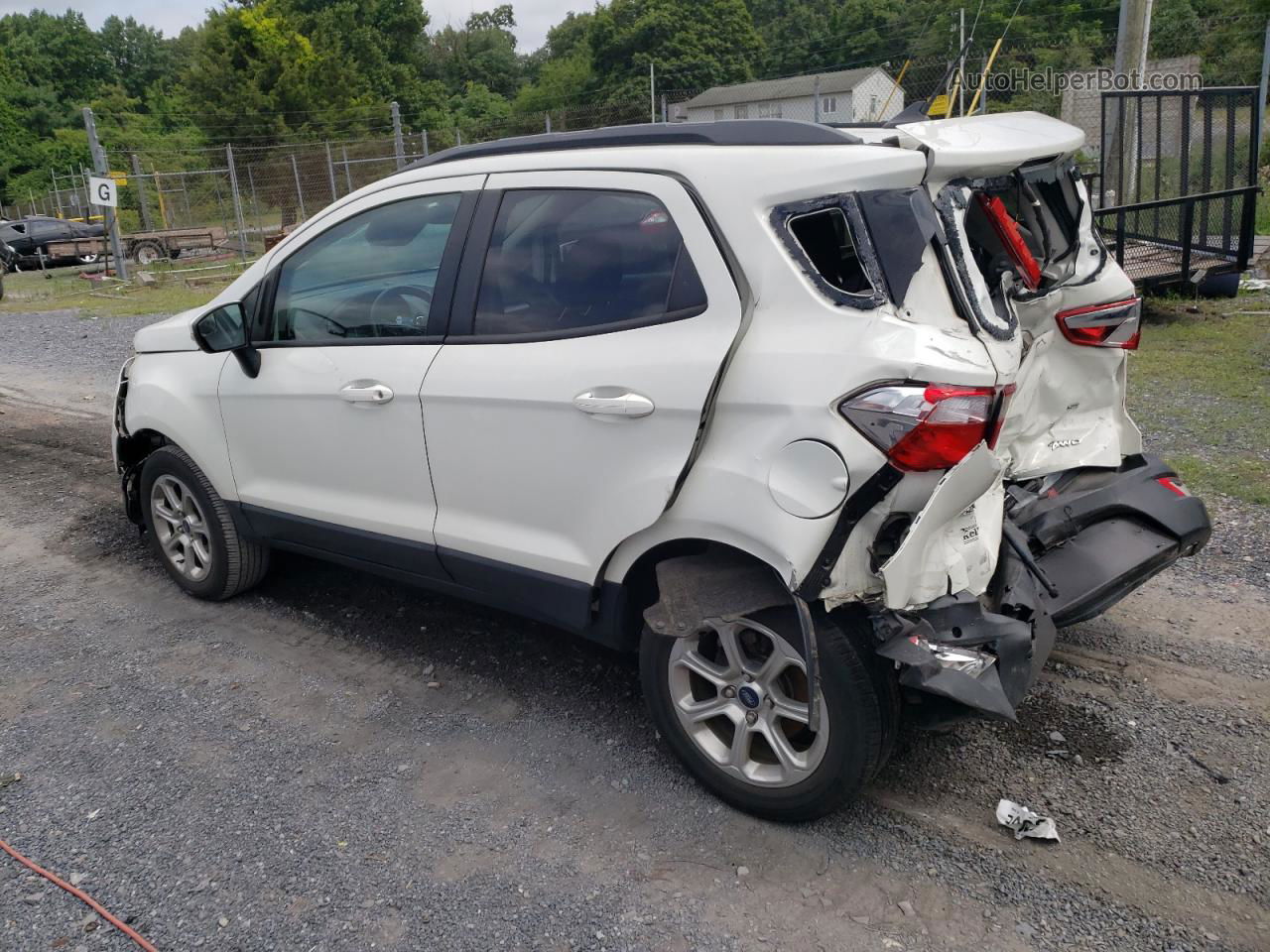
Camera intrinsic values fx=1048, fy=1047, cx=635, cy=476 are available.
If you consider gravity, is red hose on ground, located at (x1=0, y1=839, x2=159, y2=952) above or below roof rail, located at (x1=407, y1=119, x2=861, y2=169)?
below

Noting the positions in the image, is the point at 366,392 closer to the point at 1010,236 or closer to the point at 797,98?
the point at 1010,236

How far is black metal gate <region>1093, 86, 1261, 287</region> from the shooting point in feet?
28.9

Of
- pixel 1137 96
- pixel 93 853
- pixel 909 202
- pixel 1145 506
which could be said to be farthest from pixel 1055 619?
pixel 1137 96

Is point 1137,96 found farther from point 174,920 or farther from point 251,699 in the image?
point 174,920

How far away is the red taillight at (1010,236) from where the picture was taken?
3279mm

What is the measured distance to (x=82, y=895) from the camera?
9.64ft

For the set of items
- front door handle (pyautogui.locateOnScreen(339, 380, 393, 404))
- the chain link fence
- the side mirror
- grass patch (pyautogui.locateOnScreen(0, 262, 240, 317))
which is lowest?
grass patch (pyautogui.locateOnScreen(0, 262, 240, 317))

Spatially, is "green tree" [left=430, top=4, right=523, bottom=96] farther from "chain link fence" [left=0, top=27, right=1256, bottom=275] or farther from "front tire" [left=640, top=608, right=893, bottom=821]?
"front tire" [left=640, top=608, right=893, bottom=821]

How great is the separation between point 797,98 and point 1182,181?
16427mm

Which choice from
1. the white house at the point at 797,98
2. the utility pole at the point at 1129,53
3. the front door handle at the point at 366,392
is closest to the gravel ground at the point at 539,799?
the front door handle at the point at 366,392

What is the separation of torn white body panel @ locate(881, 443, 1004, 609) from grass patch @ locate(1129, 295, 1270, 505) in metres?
3.23

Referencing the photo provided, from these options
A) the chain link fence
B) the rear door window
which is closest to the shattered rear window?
the rear door window

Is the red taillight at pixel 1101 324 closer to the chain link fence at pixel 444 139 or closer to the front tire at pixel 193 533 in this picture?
the front tire at pixel 193 533

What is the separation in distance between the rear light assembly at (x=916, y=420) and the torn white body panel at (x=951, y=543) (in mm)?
66
